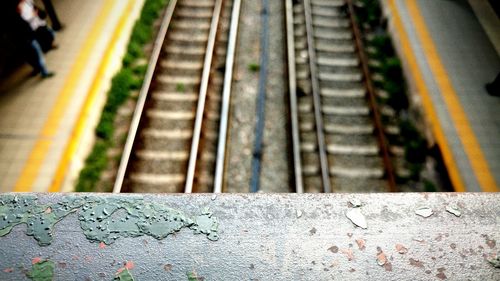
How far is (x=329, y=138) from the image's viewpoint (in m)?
5.91

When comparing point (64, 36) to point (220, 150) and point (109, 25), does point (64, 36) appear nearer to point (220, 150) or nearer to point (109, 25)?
point (109, 25)

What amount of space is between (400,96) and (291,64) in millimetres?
2168

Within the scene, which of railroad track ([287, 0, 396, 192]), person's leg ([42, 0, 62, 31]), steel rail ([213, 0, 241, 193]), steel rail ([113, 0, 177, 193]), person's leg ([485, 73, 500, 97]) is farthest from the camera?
person's leg ([42, 0, 62, 31])

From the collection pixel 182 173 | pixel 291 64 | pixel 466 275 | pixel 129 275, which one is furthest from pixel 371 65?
pixel 129 275

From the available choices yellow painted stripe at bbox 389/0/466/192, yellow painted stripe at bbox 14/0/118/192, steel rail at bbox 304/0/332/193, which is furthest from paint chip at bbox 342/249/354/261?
yellow painted stripe at bbox 14/0/118/192

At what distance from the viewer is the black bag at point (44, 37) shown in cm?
635

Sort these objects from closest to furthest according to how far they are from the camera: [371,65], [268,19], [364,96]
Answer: [364,96]
[371,65]
[268,19]

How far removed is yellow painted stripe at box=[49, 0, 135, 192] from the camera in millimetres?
5237

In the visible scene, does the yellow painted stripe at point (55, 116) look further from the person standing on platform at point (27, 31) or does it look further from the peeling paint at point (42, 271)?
the peeling paint at point (42, 271)

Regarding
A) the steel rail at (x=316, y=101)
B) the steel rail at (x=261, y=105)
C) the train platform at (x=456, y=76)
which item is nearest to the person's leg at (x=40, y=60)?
the steel rail at (x=261, y=105)

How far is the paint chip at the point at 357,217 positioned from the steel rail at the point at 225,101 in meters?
3.64

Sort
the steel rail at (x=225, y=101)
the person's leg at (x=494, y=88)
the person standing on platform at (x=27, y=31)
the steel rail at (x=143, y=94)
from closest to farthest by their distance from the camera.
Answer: the steel rail at (x=143, y=94) < the steel rail at (x=225, y=101) < the person standing on platform at (x=27, y=31) < the person's leg at (x=494, y=88)

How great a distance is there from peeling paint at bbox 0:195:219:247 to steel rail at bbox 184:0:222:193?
3.53 m

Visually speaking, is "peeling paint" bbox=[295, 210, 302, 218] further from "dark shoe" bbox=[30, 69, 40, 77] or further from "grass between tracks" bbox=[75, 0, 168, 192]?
"dark shoe" bbox=[30, 69, 40, 77]
